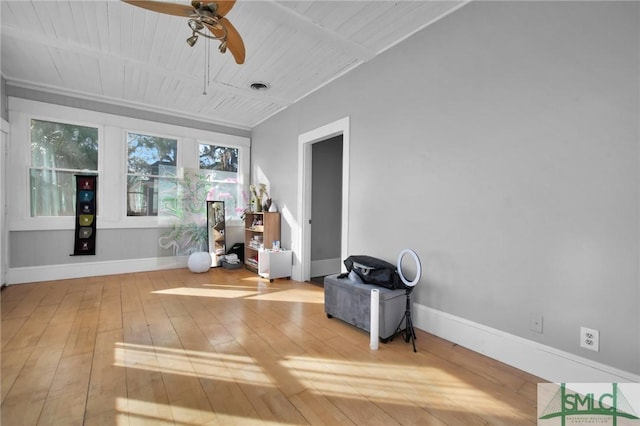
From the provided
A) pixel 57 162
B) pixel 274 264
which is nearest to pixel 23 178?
pixel 57 162

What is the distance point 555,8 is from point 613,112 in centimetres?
80

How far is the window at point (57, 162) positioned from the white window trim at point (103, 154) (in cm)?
7

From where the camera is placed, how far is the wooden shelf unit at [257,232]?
4777 millimetres

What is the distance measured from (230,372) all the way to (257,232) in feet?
11.2

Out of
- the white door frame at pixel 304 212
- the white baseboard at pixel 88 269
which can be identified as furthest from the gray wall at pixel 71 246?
the white door frame at pixel 304 212

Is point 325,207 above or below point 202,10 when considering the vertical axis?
below

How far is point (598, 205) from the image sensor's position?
5.71 feet

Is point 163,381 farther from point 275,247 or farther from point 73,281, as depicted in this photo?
point 73,281

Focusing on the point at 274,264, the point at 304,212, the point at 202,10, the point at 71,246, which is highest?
the point at 202,10

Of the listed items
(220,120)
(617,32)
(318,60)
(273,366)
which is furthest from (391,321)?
(220,120)

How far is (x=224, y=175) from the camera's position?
5.75 meters

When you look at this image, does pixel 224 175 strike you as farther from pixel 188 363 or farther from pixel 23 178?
pixel 188 363

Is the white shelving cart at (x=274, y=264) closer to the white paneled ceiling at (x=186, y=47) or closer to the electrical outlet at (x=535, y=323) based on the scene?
the white paneled ceiling at (x=186, y=47)

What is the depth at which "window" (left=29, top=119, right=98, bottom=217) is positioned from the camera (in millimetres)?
4160
